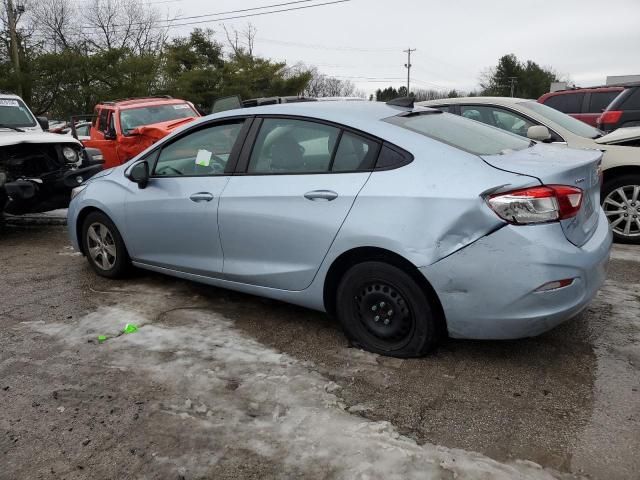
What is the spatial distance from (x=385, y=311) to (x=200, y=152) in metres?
1.94

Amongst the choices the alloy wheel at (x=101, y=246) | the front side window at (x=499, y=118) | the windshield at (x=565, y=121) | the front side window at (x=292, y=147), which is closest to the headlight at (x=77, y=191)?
the alloy wheel at (x=101, y=246)

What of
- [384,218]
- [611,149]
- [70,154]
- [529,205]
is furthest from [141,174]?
[611,149]

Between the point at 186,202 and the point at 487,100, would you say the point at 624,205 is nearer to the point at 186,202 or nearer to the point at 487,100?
the point at 487,100

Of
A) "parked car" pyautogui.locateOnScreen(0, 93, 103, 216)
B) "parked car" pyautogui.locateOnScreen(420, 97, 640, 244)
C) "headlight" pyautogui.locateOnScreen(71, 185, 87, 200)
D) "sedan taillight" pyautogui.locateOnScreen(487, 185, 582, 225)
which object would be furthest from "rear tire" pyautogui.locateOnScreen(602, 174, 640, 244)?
"parked car" pyautogui.locateOnScreen(0, 93, 103, 216)

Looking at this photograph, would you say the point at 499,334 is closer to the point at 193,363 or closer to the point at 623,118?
the point at 193,363

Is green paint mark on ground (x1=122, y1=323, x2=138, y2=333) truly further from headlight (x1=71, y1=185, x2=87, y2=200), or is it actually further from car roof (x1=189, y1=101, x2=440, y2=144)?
headlight (x1=71, y1=185, x2=87, y2=200)

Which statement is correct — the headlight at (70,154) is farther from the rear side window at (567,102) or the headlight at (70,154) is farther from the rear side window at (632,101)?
the rear side window at (567,102)

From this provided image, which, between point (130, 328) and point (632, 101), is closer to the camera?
point (130, 328)

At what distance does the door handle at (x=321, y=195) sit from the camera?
3.37 metres

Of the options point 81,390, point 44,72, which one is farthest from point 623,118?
point 44,72

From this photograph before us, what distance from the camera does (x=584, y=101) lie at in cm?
1209

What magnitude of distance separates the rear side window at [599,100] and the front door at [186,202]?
1039cm

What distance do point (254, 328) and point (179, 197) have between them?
1.16 m

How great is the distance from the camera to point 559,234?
292 cm
